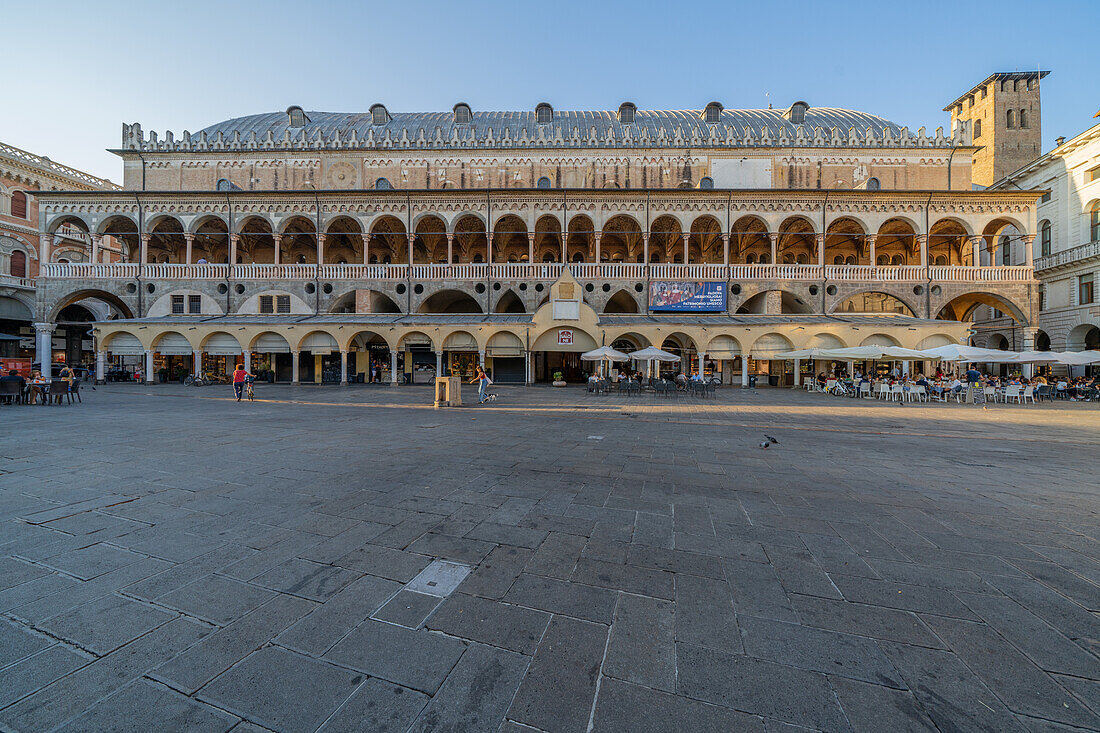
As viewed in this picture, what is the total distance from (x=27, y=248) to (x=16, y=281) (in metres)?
3.13

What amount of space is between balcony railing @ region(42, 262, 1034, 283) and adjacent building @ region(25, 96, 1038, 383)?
0.13 metres

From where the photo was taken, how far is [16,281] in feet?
105

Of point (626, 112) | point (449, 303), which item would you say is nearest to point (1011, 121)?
point (626, 112)

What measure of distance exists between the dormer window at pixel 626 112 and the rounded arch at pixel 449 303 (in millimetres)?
20579

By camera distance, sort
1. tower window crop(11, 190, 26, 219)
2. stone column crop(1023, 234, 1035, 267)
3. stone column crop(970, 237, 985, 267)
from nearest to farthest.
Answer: stone column crop(1023, 234, 1035, 267) < stone column crop(970, 237, 985, 267) < tower window crop(11, 190, 26, 219)

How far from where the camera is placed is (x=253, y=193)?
27875 mm

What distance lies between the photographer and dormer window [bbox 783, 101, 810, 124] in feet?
116

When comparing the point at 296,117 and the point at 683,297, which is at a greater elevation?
the point at 296,117

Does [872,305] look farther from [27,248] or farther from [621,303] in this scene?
[27,248]

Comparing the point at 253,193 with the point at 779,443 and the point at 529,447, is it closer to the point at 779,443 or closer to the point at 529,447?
the point at 529,447

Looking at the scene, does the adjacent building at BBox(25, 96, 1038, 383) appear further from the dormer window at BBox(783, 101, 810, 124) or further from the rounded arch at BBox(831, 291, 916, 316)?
the dormer window at BBox(783, 101, 810, 124)

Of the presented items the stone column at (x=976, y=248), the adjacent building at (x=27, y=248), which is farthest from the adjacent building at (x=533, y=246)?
the adjacent building at (x=27, y=248)

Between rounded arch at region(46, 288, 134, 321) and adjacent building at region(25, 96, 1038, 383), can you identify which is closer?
adjacent building at region(25, 96, 1038, 383)

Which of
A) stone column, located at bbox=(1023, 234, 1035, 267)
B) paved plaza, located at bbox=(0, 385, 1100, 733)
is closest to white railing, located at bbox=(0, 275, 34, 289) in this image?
paved plaza, located at bbox=(0, 385, 1100, 733)
